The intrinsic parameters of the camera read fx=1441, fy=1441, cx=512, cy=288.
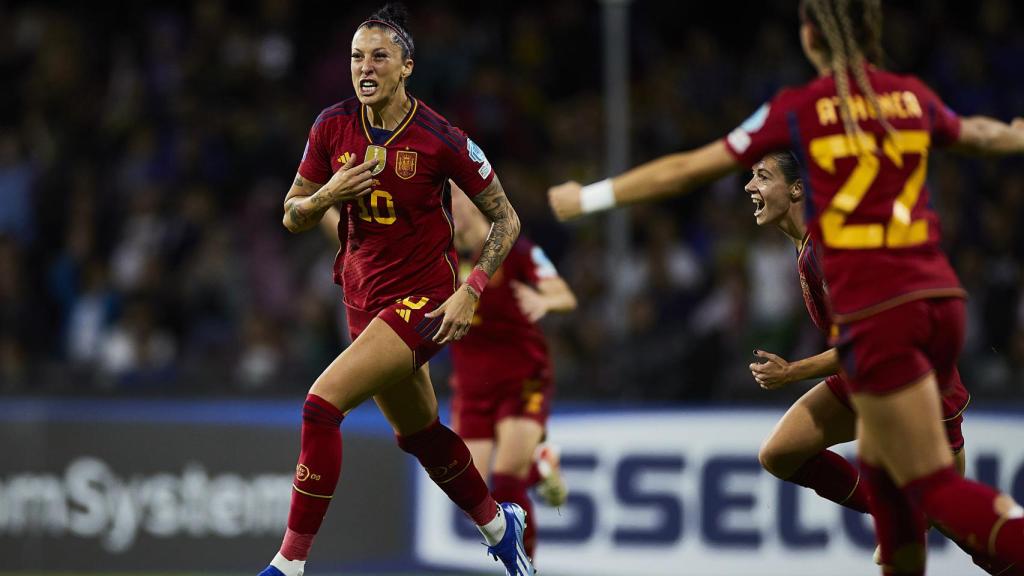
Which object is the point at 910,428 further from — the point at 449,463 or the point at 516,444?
the point at 516,444

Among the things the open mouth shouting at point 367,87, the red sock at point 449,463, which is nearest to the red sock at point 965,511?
the red sock at point 449,463

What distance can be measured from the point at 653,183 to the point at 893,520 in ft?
4.71

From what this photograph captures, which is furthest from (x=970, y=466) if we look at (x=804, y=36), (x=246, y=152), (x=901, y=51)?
(x=246, y=152)

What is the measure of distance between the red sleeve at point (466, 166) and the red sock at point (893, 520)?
1901 millimetres

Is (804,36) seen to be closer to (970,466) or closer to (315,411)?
(315,411)

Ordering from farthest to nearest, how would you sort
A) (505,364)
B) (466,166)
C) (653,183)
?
(505,364)
(466,166)
(653,183)

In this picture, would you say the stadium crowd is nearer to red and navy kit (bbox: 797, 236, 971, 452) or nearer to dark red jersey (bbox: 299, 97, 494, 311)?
red and navy kit (bbox: 797, 236, 971, 452)

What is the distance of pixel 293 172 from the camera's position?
12.7 m

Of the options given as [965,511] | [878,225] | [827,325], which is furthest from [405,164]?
[965,511]

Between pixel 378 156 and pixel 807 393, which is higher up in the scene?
pixel 378 156

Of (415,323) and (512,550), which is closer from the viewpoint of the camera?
(415,323)

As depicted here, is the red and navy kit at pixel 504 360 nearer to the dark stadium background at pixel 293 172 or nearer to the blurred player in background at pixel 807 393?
the blurred player in background at pixel 807 393

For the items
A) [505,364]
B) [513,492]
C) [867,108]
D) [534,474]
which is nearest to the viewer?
[867,108]

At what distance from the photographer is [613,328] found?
1021 cm
